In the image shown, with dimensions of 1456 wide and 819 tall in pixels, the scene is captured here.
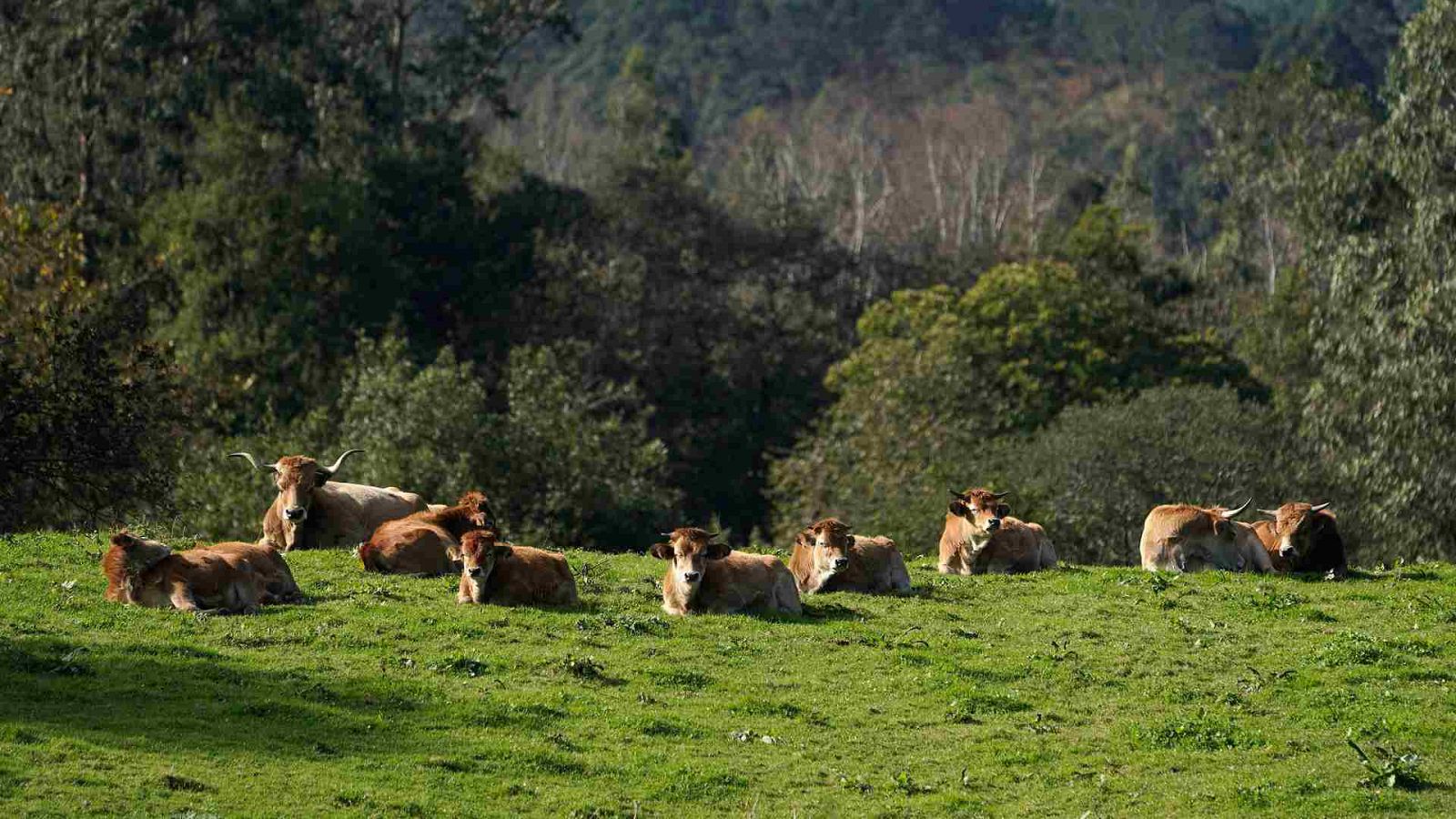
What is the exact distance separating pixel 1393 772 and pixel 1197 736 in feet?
5.73

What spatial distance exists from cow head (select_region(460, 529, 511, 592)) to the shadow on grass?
121 inches

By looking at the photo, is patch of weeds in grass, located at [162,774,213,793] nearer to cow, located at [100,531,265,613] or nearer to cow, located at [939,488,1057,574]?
cow, located at [100,531,265,613]

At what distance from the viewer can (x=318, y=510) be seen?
25.7 metres

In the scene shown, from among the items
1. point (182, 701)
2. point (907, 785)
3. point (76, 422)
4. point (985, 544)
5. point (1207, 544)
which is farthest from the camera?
point (76, 422)

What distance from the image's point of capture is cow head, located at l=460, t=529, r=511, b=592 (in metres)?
20.9

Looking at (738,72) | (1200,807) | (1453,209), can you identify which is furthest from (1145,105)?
(1200,807)

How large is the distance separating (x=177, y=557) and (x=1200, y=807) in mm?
10265

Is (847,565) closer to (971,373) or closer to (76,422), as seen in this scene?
(76,422)

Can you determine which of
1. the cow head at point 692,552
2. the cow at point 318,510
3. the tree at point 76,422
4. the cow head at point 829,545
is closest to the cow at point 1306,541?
the cow head at point 829,545

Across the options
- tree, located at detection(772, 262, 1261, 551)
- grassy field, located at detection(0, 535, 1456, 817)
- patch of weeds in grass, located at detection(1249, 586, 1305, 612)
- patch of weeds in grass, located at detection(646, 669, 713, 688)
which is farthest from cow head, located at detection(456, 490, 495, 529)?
tree, located at detection(772, 262, 1261, 551)

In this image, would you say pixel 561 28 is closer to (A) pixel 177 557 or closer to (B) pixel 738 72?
(A) pixel 177 557

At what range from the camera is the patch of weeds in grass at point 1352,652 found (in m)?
19.5

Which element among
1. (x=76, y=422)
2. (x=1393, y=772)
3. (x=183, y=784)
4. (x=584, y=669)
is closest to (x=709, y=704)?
(x=584, y=669)

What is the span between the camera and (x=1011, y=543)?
83.1 feet
